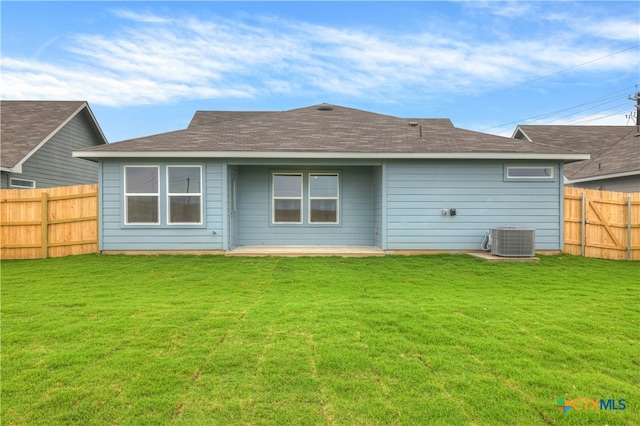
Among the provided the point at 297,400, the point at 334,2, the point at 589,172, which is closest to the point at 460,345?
the point at 297,400

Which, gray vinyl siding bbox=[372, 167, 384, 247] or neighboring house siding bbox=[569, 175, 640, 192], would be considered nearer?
gray vinyl siding bbox=[372, 167, 384, 247]

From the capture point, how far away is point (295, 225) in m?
11.0

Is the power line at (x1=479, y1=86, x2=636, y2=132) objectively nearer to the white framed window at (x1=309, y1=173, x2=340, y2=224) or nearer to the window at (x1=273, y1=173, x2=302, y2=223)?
the white framed window at (x1=309, y1=173, x2=340, y2=224)

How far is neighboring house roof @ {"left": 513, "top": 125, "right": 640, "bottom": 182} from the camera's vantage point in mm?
12961

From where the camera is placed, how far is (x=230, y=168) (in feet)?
33.2

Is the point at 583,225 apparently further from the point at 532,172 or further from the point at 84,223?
the point at 84,223

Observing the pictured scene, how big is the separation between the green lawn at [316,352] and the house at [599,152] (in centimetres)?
846

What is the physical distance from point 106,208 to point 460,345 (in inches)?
366

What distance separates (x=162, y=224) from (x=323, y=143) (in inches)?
186

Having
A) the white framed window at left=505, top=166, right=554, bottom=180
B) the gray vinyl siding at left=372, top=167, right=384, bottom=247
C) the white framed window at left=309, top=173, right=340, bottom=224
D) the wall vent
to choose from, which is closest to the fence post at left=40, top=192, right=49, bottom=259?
the white framed window at left=309, top=173, right=340, bottom=224

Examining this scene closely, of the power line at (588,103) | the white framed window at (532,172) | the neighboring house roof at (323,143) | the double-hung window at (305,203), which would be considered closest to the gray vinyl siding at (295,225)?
the double-hung window at (305,203)

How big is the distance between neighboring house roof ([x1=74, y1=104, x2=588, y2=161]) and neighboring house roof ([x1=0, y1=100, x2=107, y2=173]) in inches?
159

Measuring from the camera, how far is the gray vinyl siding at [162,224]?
964 cm

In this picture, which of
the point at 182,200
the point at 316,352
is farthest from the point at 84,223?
the point at 316,352
